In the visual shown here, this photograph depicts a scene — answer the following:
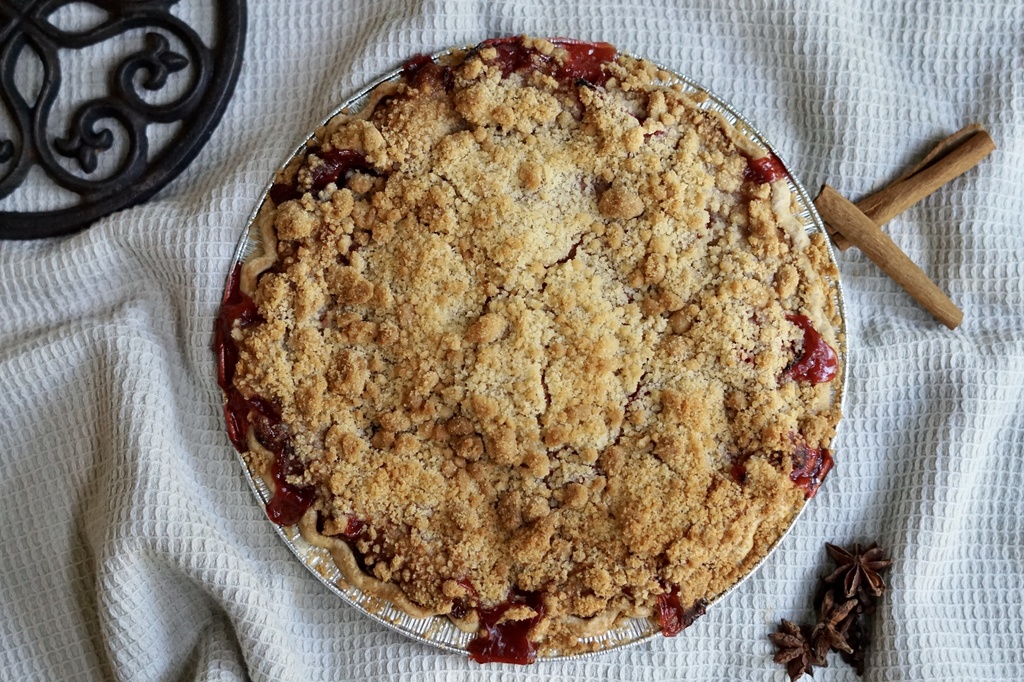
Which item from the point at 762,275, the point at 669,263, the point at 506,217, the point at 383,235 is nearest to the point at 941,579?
the point at 762,275

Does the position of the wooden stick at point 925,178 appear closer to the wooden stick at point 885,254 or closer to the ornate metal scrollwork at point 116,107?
the wooden stick at point 885,254

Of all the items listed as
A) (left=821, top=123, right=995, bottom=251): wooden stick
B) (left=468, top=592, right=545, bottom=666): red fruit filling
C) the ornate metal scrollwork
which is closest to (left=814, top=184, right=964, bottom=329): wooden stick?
(left=821, top=123, right=995, bottom=251): wooden stick

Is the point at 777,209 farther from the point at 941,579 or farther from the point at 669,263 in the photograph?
the point at 941,579

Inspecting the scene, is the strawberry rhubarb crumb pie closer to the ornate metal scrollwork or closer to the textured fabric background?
the textured fabric background

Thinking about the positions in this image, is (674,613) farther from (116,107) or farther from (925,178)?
(116,107)

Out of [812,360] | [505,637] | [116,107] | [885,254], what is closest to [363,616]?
[505,637]
